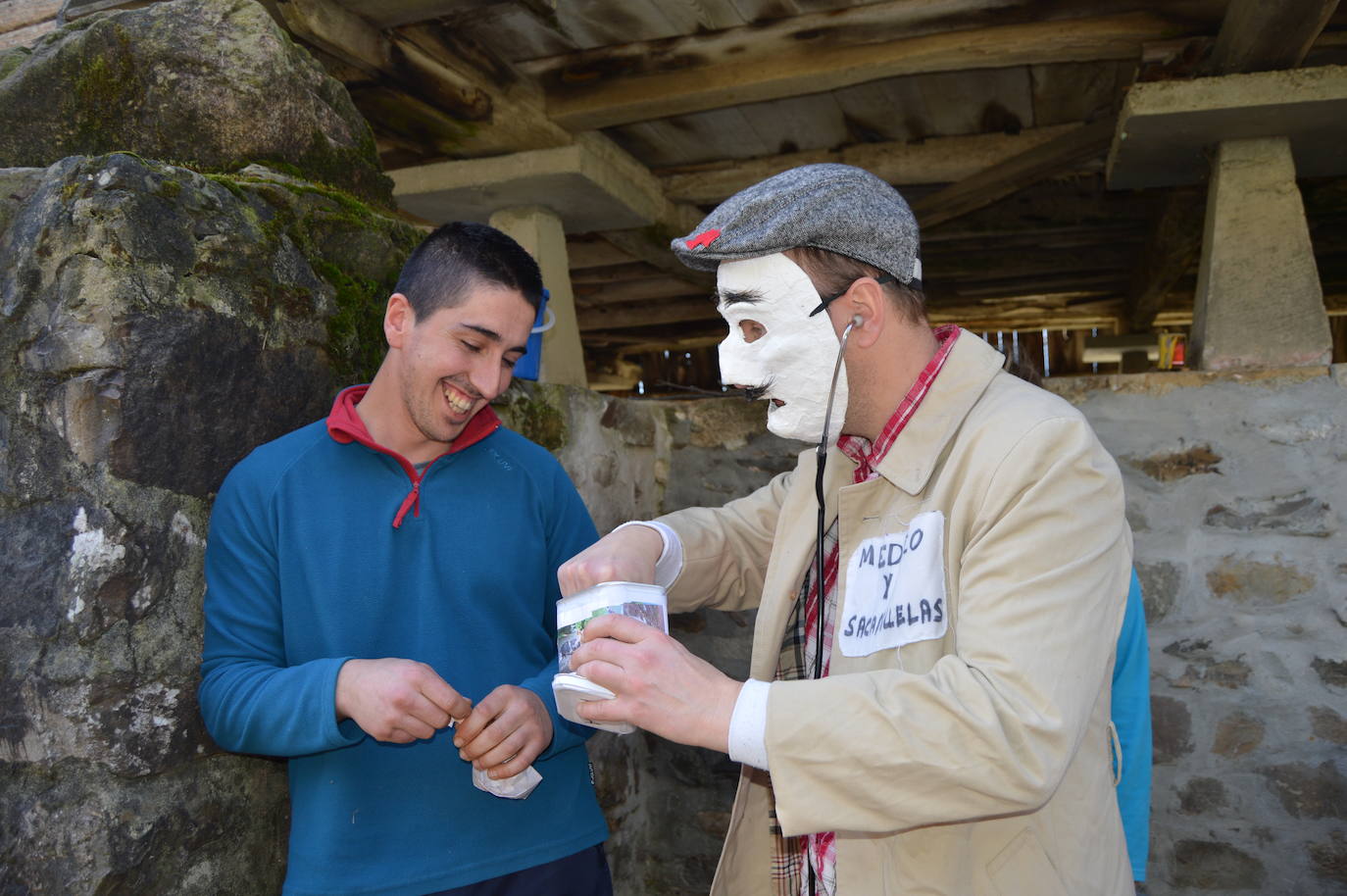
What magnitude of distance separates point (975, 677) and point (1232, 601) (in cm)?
241

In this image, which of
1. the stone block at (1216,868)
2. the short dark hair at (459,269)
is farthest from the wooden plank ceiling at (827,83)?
the stone block at (1216,868)

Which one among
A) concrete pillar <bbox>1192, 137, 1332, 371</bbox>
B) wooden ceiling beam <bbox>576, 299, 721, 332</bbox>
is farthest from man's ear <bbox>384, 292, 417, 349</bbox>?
wooden ceiling beam <bbox>576, 299, 721, 332</bbox>

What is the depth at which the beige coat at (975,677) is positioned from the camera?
1.14 m

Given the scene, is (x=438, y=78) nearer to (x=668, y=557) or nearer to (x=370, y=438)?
(x=370, y=438)

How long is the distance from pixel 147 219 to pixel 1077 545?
59.6 inches

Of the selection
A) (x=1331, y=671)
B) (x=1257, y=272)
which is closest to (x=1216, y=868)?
(x=1331, y=671)

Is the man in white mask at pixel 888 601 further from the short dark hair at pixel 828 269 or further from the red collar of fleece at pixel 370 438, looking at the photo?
the red collar of fleece at pixel 370 438

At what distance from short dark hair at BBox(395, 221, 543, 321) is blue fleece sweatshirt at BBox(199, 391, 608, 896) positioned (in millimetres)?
261

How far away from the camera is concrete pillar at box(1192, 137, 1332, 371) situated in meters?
3.27

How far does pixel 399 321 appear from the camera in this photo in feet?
6.19

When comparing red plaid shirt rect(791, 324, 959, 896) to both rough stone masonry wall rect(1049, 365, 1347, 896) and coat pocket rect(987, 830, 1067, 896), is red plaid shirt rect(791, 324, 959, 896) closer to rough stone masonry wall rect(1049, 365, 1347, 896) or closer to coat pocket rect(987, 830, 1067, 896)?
coat pocket rect(987, 830, 1067, 896)

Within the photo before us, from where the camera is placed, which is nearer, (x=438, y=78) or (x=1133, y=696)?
(x=1133, y=696)

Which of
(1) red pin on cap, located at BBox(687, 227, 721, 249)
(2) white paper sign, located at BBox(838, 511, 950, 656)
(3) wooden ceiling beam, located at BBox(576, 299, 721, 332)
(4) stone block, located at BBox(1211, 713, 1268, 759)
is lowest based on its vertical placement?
(4) stone block, located at BBox(1211, 713, 1268, 759)

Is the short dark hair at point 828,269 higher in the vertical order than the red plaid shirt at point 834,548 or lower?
higher
